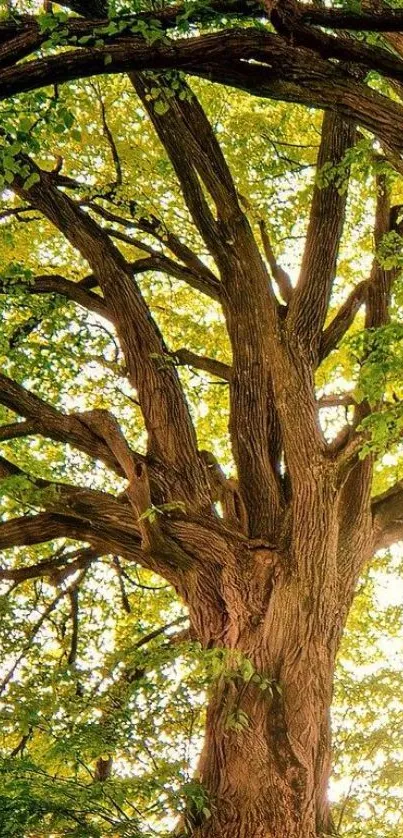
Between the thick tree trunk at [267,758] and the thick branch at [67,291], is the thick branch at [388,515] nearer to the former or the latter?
the thick tree trunk at [267,758]

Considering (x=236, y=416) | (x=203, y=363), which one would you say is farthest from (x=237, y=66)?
(x=203, y=363)

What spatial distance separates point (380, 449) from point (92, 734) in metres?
2.66

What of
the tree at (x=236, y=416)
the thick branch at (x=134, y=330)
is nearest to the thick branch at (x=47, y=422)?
the tree at (x=236, y=416)

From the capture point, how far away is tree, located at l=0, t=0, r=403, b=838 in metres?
3.04

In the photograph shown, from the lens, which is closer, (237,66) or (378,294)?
(237,66)

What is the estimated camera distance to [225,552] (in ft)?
16.7

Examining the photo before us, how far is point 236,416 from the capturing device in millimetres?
5828

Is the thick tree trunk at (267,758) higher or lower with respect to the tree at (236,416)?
lower

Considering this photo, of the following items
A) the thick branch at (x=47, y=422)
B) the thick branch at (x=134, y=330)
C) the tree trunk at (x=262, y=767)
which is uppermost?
the thick branch at (x=134, y=330)

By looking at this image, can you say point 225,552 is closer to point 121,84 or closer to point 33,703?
point 33,703

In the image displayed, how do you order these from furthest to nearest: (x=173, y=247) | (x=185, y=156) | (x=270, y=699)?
(x=173, y=247)
(x=185, y=156)
(x=270, y=699)

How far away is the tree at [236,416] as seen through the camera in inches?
120

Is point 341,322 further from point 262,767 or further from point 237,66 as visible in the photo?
point 262,767

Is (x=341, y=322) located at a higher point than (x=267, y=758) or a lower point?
higher
